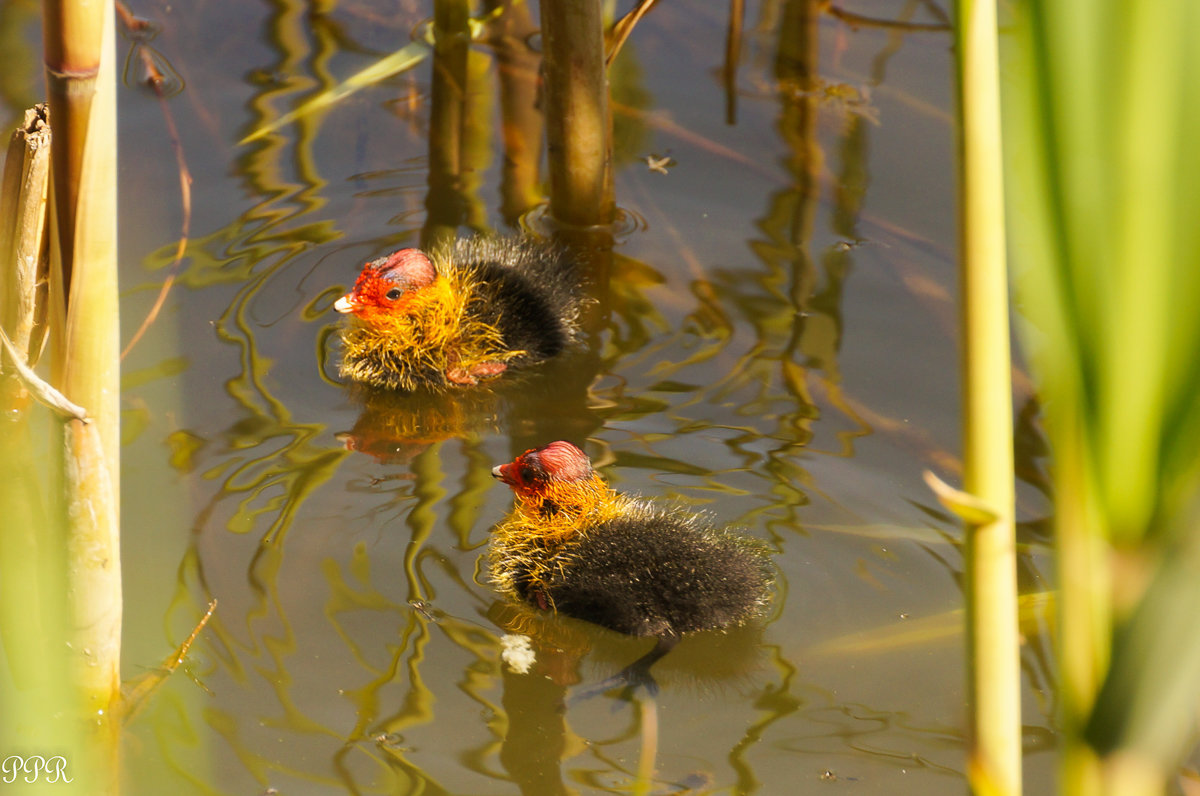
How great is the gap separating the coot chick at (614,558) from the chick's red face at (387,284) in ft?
2.66

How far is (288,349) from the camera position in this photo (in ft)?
10.5

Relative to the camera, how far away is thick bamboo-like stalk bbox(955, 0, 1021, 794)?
591mm

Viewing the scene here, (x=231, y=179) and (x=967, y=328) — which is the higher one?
(x=967, y=328)

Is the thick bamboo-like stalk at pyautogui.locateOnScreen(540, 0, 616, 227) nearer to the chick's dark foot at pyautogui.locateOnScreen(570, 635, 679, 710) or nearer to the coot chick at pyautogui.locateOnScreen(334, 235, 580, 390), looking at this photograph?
the coot chick at pyautogui.locateOnScreen(334, 235, 580, 390)

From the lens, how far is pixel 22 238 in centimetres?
227

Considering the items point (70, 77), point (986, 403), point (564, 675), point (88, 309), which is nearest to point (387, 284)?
point (564, 675)

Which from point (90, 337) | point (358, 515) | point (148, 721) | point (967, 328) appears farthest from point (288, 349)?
point (967, 328)

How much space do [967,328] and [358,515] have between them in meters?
2.16

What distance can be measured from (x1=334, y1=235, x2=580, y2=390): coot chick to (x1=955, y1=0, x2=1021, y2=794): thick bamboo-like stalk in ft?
8.48

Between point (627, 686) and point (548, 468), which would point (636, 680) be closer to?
point (627, 686)

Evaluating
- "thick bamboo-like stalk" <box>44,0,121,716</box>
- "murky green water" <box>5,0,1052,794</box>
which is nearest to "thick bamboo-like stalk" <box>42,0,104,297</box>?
"thick bamboo-like stalk" <box>44,0,121,716</box>

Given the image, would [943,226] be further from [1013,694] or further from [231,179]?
[1013,694]

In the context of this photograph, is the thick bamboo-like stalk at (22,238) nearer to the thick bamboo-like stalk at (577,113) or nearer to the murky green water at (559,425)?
the murky green water at (559,425)

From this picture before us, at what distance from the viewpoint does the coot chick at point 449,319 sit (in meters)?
3.12
